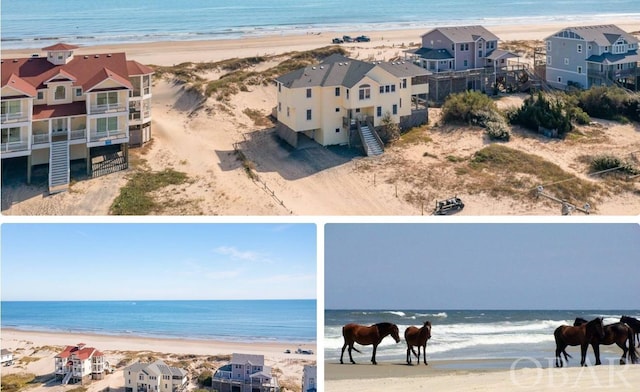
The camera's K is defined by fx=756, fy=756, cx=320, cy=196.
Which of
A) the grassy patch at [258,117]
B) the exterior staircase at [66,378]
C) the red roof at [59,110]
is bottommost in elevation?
the exterior staircase at [66,378]

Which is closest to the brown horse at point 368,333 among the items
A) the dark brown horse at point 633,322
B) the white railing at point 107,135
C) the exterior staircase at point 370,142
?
the dark brown horse at point 633,322

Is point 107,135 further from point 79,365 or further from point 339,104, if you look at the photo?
point 79,365

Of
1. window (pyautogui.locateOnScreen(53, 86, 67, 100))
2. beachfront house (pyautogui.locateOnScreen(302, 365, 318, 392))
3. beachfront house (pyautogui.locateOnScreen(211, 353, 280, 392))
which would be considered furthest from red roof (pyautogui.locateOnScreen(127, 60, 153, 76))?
beachfront house (pyautogui.locateOnScreen(302, 365, 318, 392))

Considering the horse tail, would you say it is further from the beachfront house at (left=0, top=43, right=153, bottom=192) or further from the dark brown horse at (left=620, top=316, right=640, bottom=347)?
the beachfront house at (left=0, top=43, right=153, bottom=192)

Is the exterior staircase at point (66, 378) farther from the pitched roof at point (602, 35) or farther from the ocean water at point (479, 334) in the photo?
the pitched roof at point (602, 35)

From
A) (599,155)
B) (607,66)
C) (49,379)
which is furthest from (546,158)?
(49,379)
